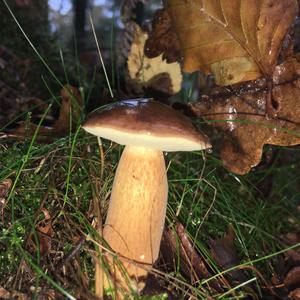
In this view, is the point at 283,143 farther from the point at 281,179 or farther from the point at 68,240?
the point at 68,240

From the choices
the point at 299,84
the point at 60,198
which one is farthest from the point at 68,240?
the point at 299,84

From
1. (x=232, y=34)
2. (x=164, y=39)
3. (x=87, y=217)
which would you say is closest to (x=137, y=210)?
(x=87, y=217)

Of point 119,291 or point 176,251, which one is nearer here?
point 119,291

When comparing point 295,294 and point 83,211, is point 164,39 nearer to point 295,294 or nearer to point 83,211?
point 83,211

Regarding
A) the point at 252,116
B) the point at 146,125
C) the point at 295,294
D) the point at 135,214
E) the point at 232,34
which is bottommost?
the point at 295,294

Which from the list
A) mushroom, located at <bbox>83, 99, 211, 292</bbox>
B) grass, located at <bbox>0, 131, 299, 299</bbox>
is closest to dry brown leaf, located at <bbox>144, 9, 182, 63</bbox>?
grass, located at <bbox>0, 131, 299, 299</bbox>

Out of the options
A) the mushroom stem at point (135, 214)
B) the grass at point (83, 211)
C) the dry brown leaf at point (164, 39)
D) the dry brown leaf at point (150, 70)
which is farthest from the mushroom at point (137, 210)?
the dry brown leaf at point (150, 70)
